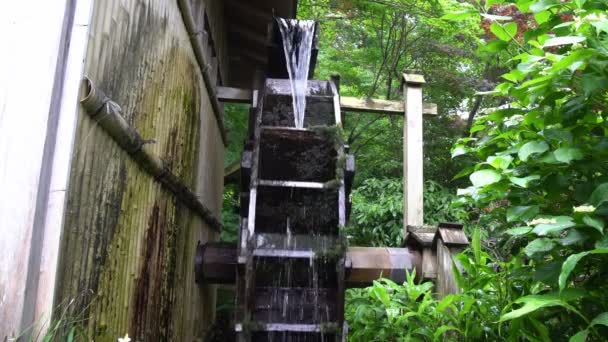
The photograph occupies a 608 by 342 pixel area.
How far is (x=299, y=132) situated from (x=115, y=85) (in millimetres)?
2490

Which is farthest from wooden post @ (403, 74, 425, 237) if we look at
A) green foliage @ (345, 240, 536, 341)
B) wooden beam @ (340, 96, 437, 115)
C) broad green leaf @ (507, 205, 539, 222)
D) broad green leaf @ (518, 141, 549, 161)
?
broad green leaf @ (518, 141, 549, 161)

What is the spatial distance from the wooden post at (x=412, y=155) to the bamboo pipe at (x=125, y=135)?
→ 2.36 metres

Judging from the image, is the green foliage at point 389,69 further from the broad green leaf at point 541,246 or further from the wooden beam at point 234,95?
the broad green leaf at point 541,246

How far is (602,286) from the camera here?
1749 millimetres

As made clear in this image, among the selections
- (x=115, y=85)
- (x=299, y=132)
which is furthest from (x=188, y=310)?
(x=115, y=85)

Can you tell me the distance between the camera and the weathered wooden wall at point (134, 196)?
1939 millimetres

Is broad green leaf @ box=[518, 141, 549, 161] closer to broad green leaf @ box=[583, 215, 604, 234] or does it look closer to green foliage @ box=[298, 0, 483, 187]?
broad green leaf @ box=[583, 215, 604, 234]

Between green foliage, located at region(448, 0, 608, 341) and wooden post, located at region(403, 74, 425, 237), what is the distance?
2883mm

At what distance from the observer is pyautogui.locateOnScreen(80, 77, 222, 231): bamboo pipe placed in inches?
75.6

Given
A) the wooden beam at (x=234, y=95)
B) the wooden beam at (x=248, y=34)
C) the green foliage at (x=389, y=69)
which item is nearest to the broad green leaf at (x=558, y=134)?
the wooden beam at (x=234, y=95)

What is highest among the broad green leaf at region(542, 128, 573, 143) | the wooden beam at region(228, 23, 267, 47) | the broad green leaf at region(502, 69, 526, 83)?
the wooden beam at region(228, 23, 267, 47)

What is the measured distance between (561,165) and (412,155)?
3.43m

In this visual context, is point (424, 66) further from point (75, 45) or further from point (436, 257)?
point (75, 45)

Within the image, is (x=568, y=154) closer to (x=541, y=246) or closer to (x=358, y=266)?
(x=541, y=246)
